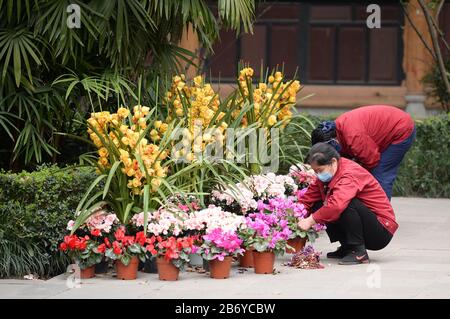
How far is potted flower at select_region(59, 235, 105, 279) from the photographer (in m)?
7.69

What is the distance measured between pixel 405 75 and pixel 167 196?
12.5 meters

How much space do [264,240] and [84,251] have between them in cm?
129

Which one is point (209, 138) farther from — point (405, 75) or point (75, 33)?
point (405, 75)

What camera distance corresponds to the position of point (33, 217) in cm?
816

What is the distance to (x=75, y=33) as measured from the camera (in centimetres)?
950

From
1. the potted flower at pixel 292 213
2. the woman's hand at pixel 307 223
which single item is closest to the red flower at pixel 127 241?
the potted flower at pixel 292 213

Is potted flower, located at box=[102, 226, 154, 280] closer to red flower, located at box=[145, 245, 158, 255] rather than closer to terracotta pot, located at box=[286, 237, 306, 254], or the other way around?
red flower, located at box=[145, 245, 158, 255]

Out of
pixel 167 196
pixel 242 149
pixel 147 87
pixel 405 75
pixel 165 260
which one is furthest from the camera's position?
pixel 405 75

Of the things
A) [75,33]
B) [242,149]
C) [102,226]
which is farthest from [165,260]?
[75,33]

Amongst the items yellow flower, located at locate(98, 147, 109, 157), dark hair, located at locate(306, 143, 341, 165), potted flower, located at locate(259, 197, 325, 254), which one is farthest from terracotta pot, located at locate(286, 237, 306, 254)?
yellow flower, located at locate(98, 147, 109, 157)

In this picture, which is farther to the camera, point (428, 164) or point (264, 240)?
point (428, 164)

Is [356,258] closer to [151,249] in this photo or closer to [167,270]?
[167,270]

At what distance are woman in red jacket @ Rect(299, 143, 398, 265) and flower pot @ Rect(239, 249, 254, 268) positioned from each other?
0.46m

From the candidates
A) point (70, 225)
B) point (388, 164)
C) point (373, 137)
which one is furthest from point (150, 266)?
point (388, 164)
